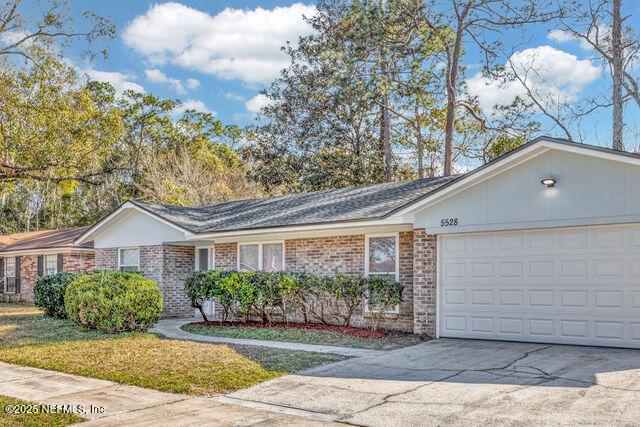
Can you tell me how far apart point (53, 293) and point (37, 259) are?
396 inches

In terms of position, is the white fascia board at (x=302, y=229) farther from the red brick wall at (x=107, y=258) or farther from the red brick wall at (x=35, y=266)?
Answer: the red brick wall at (x=35, y=266)

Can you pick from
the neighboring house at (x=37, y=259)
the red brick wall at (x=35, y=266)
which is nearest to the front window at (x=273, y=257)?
the neighboring house at (x=37, y=259)

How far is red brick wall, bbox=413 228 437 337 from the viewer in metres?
12.5

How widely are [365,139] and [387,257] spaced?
17.7m

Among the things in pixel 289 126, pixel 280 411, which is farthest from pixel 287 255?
pixel 289 126

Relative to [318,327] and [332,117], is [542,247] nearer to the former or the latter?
[318,327]

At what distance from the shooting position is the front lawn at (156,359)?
8.33 m

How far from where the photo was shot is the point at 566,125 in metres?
26.9

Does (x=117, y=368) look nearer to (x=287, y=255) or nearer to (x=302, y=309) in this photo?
(x=302, y=309)

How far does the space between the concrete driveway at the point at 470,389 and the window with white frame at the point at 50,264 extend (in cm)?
1940

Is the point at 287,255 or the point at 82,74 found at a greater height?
the point at 82,74

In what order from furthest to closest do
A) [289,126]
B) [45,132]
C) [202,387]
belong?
[289,126] < [45,132] < [202,387]

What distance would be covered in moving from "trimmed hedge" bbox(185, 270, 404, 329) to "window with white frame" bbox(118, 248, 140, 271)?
16.5 ft

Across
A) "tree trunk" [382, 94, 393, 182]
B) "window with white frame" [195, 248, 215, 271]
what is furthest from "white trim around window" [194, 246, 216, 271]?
"tree trunk" [382, 94, 393, 182]
